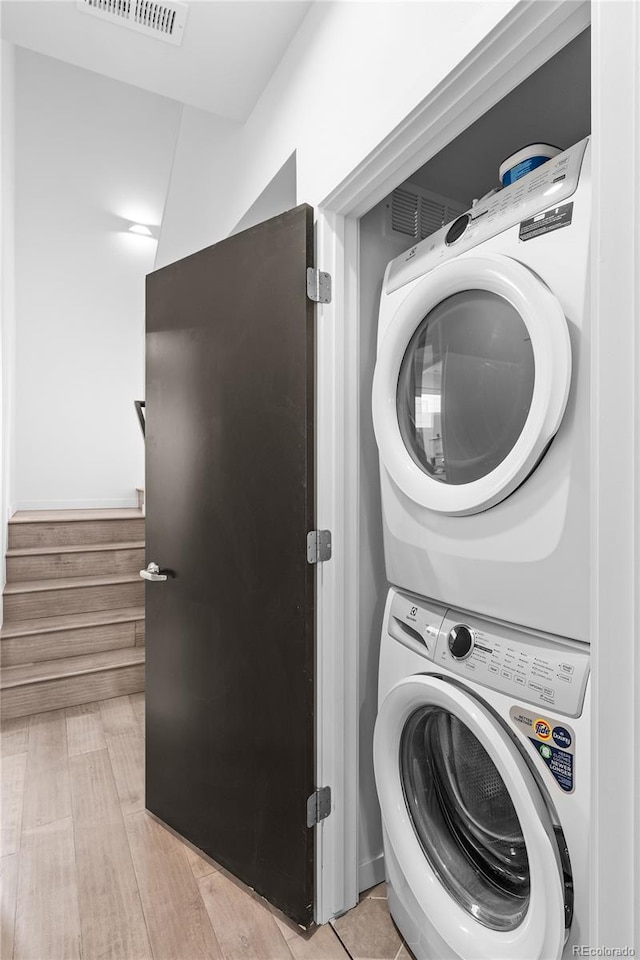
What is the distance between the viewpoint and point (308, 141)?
1.50 m

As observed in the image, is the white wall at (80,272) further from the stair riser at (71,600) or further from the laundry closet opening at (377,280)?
the laundry closet opening at (377,280)

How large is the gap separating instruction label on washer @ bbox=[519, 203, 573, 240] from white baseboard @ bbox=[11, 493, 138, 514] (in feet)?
13.0

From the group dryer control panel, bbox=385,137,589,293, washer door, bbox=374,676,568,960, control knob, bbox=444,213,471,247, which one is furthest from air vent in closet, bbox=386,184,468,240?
washer door, bbox=374,676,568,960

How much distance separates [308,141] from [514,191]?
731 mm

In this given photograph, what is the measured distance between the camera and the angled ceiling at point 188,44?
1492 mm

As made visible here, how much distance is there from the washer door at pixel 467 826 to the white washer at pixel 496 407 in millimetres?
252

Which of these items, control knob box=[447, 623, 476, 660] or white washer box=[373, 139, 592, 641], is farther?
control knob box=[447, 623, 476, 660]

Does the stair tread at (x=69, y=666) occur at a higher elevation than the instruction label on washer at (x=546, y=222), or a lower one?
lower

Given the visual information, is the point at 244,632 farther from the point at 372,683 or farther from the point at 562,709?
the point at 562,709

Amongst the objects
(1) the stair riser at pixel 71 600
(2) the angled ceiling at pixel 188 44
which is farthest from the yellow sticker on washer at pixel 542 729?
(1) the stair riser at pixel 71 600

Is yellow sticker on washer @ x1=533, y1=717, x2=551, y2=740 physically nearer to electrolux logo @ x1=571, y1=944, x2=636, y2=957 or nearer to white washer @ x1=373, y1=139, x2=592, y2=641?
white washer @ x1=373, y1=139, x2=592, y2=641

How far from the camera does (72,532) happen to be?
325cm

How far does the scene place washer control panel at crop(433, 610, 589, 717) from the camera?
89cm

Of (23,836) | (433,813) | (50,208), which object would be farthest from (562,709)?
(50,208)
